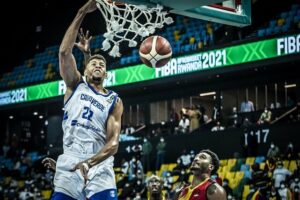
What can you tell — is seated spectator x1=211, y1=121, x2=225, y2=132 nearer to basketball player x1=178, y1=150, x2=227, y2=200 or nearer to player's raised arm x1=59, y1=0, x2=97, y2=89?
basketball player x1=178, y1=150, x2=227, y2=200

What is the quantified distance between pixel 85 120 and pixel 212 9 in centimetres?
269

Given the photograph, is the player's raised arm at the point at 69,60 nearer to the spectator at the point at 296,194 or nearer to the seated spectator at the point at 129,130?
the spectator at the point at 296,194

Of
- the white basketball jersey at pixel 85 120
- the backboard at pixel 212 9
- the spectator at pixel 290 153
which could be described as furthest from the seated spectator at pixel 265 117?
the white basketball jersey at pixel 85 120

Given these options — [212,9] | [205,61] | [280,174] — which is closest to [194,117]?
[205,61]

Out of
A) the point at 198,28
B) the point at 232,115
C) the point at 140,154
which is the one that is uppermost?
the point at 198,28

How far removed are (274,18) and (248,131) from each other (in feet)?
12.8

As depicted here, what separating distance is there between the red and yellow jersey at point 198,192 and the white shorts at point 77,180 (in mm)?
1256

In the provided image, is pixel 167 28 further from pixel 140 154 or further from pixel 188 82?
pixel 140 154

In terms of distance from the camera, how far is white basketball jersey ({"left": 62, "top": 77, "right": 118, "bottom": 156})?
5.23m

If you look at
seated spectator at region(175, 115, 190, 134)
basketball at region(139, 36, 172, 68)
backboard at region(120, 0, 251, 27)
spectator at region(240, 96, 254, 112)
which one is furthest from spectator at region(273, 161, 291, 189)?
basketball at region(139, 36, 172, 68)

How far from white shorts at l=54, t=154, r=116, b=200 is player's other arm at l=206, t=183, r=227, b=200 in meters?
1.23

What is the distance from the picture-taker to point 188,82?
69.3 ft

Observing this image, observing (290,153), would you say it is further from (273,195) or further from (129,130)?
(129,130)

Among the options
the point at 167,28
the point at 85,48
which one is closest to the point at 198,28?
the point at 167,28
